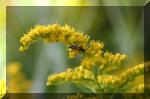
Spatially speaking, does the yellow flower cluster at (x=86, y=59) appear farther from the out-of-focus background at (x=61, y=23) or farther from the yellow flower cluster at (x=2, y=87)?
the yellow flower cluster at (x=2, y=87)

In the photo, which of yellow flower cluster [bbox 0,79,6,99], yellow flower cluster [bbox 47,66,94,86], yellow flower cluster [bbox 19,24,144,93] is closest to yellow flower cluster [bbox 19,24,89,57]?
yellow flower cluster [bbox 19,24,144,93]

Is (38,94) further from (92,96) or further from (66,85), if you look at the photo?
(92,96)

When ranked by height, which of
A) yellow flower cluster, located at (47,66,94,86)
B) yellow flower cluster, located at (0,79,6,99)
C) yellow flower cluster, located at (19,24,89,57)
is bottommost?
yellow flower cluster, located at (0,79,6,99)

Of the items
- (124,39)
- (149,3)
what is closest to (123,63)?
(124,39)

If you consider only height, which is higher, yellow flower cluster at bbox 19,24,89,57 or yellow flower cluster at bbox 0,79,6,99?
yellow flower cluster at bbox 19,24,89,57

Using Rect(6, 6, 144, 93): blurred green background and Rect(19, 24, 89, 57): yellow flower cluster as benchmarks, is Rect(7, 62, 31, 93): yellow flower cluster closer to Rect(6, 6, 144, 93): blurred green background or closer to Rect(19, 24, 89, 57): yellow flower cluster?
Rect(6, 6, 144, 93): blurred green background

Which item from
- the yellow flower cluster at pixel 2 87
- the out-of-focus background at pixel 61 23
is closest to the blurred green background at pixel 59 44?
the out-of-focus background at pixel 61 23

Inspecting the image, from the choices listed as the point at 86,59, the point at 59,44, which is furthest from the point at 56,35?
the point at 86,59

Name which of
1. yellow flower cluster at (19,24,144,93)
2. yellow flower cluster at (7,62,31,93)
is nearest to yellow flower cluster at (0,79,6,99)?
yellow flower cluster at (7,62,31,93)
